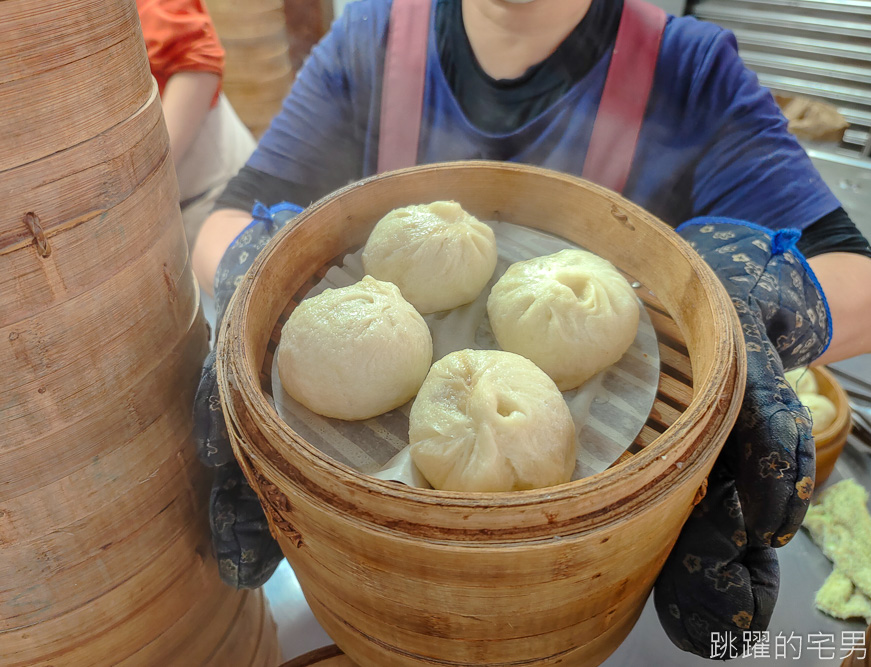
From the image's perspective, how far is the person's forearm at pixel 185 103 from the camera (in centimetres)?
204

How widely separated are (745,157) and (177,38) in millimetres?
1800

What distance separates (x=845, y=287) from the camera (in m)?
1.36

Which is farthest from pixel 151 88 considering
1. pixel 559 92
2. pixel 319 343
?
pixel 559 92

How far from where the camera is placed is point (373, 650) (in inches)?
38.6

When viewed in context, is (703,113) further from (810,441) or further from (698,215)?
(810,441)

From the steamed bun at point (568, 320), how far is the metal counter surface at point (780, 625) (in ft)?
2.23

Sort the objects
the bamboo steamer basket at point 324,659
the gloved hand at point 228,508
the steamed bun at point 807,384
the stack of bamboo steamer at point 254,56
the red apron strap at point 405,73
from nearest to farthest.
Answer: the gloved hand at point 228,508 → the bamboo steamer basket at point 324,659 → the red apron strap at point 405,73 → the steamed bun at point 807,384 → the stack of bamboo steamer at point 254,56

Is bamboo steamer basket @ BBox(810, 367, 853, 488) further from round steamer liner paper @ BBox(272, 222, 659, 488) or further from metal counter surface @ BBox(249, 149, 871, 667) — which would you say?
round steamer liner paper @ BBox(272, 222, 659, 488)

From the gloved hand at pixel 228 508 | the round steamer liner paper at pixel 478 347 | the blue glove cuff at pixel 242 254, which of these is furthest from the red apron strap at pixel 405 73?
the gloved hand at pixel 228 508

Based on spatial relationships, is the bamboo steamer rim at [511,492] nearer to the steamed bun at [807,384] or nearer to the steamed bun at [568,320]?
the steamed bun at [568,320]

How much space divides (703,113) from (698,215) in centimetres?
24

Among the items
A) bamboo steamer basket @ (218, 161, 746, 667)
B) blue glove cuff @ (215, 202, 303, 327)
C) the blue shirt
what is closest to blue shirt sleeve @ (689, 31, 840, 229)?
the blue shirt

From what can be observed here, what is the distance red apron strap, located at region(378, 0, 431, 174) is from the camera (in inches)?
63.1

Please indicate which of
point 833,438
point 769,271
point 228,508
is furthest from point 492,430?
point 833,438
